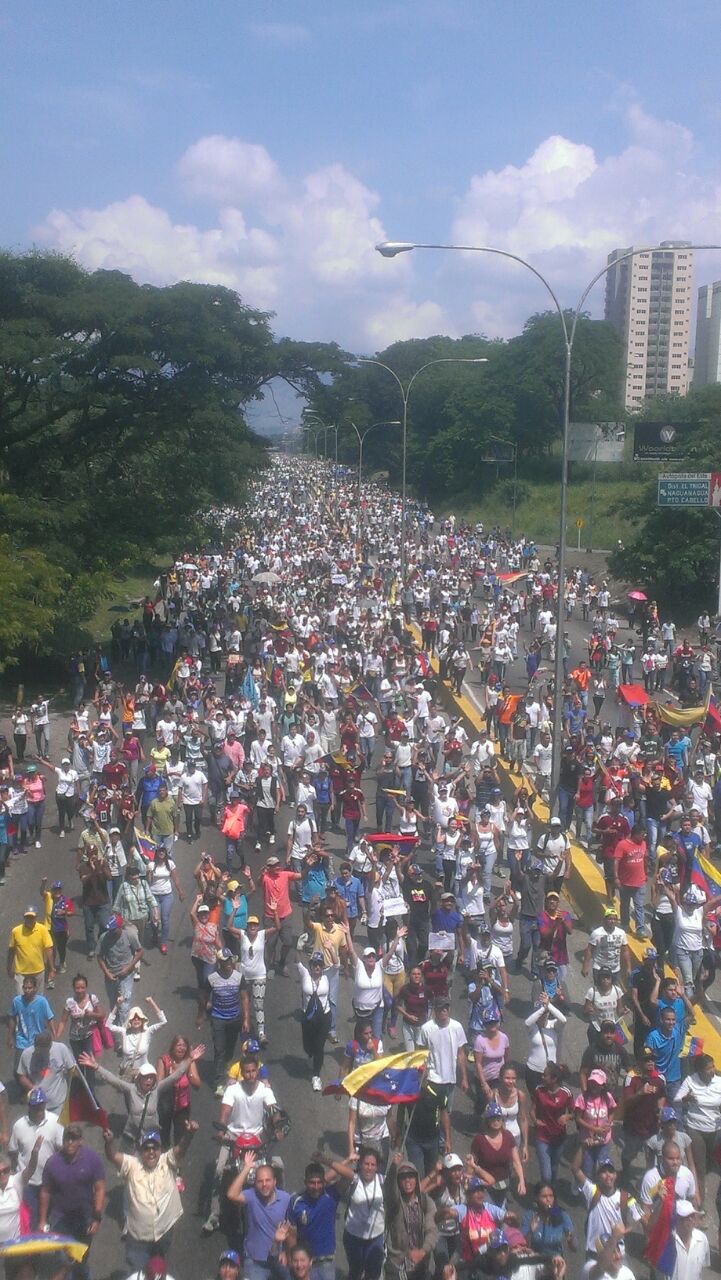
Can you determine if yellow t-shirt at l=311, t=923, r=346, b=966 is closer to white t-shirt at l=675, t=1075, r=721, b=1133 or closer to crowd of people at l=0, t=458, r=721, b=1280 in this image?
crowd of people at l=0, t=458, r=721, b=1280

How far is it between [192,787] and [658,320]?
162 metres

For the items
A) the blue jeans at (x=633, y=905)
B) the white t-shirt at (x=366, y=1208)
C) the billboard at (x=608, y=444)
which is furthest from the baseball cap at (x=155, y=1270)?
the billboard at (x=608, y=444)

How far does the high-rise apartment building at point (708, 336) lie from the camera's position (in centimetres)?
16138

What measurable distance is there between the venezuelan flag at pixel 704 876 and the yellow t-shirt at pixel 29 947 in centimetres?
599

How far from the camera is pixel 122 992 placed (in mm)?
9781

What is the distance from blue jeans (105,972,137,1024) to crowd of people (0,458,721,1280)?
0.04 m

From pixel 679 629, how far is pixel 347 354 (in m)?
14.4

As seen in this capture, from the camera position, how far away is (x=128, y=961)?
969cm

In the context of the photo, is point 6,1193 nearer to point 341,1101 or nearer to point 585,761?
point 341,1101

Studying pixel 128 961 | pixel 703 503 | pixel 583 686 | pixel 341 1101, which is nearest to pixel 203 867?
pixel 128 961

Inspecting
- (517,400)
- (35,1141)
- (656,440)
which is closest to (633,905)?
(35,1141)

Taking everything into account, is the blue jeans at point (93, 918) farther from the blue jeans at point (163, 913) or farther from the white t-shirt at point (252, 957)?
the white t-shirt at point (252, 957)

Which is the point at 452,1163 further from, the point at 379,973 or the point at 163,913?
the point at 163,913

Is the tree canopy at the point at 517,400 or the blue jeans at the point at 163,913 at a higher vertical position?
the tree canopy at the point at 517,400
